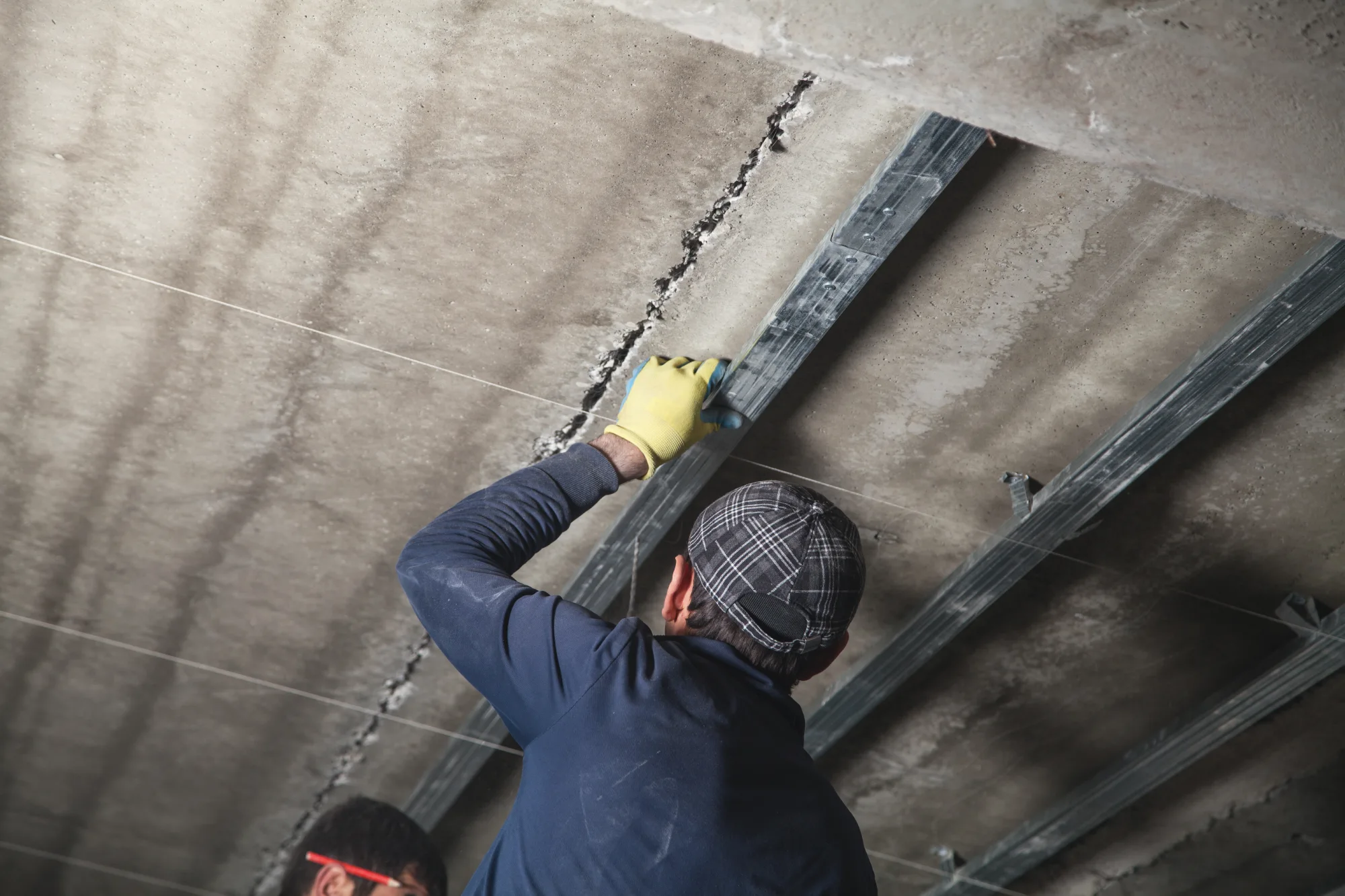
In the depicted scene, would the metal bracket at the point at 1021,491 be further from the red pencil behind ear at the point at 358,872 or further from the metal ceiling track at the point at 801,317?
the red pencil behind ear at the point at 358,872

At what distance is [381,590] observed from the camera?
2.46 m

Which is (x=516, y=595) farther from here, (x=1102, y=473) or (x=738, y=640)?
(x=1102, y=473)

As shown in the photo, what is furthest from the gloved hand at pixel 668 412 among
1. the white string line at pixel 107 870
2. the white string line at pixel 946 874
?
the white string line at pixel 107 870

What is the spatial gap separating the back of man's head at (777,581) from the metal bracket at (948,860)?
177 cm

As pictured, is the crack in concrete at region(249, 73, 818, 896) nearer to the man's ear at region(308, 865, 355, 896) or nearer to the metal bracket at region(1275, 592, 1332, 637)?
the man's ear at region(308, 865, 355, 896)

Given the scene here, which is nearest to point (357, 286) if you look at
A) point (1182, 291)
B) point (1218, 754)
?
point (1182, 291)

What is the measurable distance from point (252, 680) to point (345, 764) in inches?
16.9

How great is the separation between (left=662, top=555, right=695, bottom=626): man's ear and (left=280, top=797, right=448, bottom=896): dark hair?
1036mm

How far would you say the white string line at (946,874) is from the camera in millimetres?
2910

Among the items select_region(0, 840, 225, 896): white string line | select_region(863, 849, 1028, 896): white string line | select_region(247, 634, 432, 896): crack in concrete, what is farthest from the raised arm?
select_region(0, 840, 225, 896): white string line

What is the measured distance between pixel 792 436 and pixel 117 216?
1374 millimetres

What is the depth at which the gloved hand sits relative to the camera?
182 cm

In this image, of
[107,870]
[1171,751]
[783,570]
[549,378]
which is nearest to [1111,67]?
[783,570]

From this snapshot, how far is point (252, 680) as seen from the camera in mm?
2705
